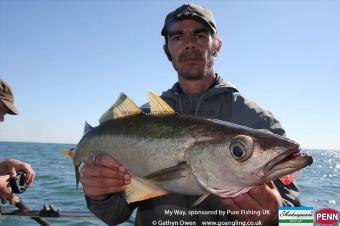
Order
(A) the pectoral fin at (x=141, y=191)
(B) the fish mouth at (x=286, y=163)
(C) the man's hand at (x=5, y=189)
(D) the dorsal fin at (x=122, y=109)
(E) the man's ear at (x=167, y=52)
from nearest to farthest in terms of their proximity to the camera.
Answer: (B) the fish mouth at (x=286, y=163)
(A) the pectoral fin at (x=141, y=191)
(D) the dorsal fin at (x=122, y=109)
(E) the man's ear at (x=167, y=52)
(C) the man's hand at (x=5, y=189)

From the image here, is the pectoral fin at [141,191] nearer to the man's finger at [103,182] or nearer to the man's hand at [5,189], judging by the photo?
the man's finger at [103,182]

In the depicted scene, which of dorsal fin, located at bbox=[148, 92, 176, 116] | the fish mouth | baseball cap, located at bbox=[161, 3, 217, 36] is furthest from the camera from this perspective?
baseball cap, located at bbox=[161, 3, 217, 36]

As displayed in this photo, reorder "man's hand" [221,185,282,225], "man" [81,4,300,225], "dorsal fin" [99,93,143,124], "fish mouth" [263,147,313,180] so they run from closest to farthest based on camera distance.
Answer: "fish mouth" [263,147,313,180], "man's hand" [221,185,282,225], "man" [81,4,300,225], "dorsal fin" [99,93,143,124]

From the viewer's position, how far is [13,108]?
765 centimetres

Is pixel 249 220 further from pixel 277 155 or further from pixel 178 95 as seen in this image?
pixel 178 95

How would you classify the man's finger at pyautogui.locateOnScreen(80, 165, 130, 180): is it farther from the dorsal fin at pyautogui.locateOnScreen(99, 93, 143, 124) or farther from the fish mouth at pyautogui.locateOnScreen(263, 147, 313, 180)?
the fish mouth at pyautogui.locateOnScreen(263, 147, 313, 180)

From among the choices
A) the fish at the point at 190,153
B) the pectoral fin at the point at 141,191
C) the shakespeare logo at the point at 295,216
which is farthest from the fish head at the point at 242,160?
the shakespeare logo at the point at 295,216

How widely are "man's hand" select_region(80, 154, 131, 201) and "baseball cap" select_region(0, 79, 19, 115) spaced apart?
15.8ft

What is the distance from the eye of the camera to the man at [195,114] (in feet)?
10.7

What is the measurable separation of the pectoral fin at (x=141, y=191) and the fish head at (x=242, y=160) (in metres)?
0.43

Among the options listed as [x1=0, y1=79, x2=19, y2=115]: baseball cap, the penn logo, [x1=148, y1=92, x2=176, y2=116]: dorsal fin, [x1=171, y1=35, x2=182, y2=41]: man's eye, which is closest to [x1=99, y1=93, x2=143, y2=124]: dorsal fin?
[x1=148, y1=92, x2=176, y2=116]: dorsal fin

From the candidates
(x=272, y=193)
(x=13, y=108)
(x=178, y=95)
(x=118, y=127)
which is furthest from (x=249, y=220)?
(x=13, y=108)

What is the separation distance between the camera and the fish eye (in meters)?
2.75

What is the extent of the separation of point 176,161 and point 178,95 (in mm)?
1834
